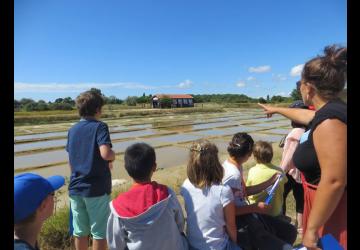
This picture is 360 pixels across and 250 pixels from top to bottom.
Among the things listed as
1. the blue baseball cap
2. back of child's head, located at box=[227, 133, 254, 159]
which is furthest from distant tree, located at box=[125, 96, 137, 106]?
the blue baseball cap

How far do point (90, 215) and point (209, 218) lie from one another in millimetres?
1322

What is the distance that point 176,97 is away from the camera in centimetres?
6456

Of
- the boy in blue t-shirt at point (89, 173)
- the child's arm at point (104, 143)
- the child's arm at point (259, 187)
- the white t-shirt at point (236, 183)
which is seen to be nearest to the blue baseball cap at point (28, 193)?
the child's arm at point (104, 143)

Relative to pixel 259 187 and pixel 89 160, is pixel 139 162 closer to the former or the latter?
pixel 89 160

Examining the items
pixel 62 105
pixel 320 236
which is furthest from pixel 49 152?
pixel 62 105

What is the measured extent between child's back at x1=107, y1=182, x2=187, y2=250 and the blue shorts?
859mm

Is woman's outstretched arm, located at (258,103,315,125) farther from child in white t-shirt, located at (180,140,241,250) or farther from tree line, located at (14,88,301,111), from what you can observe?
tree line, located at (14,88,301,111)

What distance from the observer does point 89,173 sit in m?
3.00

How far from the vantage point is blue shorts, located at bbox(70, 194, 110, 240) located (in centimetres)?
305

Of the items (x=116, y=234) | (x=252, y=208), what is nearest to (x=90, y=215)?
(x=116, y=234)

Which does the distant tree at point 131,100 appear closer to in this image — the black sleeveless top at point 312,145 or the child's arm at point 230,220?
the child's arm at point 230,220

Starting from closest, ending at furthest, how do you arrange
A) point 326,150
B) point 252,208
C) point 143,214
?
point 326,150 < point 143,214 < point 252,208
